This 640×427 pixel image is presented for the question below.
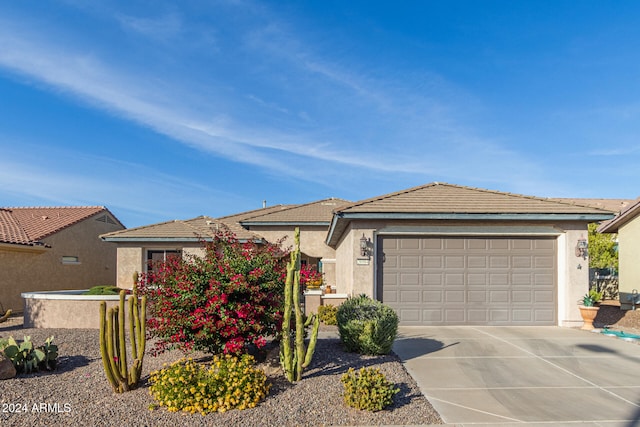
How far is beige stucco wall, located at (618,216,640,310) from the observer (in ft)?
55.0

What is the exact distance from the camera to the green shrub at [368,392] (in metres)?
5.35

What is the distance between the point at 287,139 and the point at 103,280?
42.4 feet

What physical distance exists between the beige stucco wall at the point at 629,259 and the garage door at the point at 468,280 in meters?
7.19

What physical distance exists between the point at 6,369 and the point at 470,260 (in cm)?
1062

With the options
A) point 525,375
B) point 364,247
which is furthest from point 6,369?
point 525,375

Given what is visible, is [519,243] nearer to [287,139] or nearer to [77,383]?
[77,383]

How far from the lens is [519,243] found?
12.2m

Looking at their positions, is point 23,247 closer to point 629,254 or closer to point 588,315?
point 588,315

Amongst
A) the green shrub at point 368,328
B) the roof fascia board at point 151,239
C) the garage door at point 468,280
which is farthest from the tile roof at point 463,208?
the roof fascia board at point 151,239

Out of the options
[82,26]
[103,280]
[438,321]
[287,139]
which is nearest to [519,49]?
[438,321]

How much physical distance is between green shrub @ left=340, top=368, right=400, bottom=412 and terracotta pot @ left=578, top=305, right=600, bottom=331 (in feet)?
27.5

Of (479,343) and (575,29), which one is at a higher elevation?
(575,29)

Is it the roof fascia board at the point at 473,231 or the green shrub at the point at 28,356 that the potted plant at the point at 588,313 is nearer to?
the roof fascia board at the point at 473,231

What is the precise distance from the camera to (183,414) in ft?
17.1
